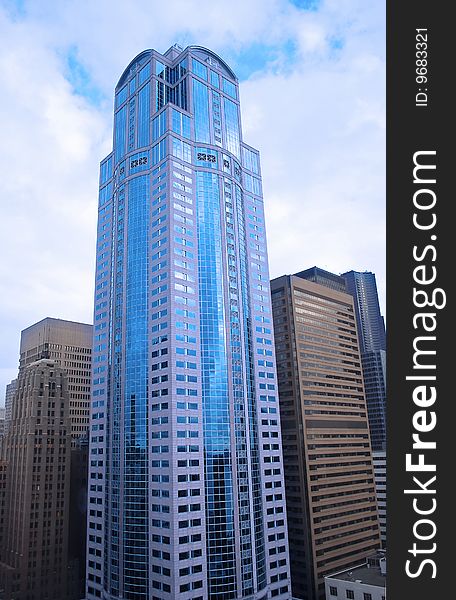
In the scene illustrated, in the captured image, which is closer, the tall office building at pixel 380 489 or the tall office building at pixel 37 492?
the tall office building at pixel 37 492

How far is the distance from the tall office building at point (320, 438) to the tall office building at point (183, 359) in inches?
654

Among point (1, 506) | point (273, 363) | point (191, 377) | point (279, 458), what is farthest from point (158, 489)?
point (1, 506)

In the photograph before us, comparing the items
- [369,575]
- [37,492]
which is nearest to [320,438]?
[369,575]

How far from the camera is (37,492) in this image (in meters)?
128

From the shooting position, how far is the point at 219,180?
4338 inches

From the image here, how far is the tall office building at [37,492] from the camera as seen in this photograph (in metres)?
121

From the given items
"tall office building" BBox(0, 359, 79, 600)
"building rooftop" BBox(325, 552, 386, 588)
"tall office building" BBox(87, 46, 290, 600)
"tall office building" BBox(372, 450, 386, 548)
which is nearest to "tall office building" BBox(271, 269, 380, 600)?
"tall office building" BBox(87, 46, 290, 600)

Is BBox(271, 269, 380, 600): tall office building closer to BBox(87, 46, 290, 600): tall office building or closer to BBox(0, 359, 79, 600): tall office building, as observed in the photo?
BBox(87, 46, 290, 600): tall office building

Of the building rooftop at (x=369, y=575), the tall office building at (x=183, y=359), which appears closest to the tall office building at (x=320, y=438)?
the tall office building at (x=183, y=359)

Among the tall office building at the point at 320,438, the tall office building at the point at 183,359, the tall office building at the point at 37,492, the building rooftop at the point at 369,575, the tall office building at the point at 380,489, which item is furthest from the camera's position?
the tall office building at the point at 380,489

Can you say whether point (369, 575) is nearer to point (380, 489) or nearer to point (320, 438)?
point (320, 438)

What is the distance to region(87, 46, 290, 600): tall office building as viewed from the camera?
84.4 metres

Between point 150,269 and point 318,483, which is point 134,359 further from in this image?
point 318,483

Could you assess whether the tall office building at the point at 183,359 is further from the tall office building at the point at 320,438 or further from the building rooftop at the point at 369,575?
the tall office building at the point at 320,438
